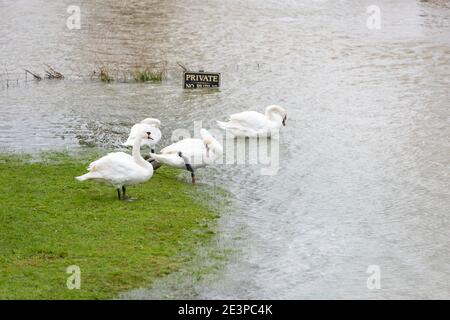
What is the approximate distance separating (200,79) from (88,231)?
12.6 meters

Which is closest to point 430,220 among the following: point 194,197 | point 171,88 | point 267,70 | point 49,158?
point 194,197

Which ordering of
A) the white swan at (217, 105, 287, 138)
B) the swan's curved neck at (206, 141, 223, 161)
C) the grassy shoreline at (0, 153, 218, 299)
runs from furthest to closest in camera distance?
1. the white swan at (217, 105, 287, 138)
2. the swan's curved neck at (206, 141, 223, 161)
3. the grassy shoreline at (0, 153, 218, 299)

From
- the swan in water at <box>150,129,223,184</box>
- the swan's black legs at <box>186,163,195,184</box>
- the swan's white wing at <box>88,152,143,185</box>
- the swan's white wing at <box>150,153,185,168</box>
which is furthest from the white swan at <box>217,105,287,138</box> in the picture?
the swan's white wing at <box>88,152,143,185</box>

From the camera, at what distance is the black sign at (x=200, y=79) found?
85.0 feet

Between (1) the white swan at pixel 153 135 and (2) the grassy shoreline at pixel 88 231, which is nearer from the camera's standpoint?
(2) the grassy shoreline at pixel 88 231

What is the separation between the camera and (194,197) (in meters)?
16.2

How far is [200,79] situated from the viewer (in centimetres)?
2592

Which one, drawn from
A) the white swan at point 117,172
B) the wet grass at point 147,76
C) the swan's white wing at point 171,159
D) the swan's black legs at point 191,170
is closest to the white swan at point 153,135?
the swan's white wing at point 171,159

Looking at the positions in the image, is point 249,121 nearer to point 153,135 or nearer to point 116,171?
point 153,135

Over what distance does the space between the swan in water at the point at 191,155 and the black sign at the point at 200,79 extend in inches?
331

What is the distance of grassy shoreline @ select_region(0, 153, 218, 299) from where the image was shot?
12070 mm

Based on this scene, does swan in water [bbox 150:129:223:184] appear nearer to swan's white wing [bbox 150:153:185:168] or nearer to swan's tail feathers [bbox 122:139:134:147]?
swan's white wing [bbox 150:153:185:168]

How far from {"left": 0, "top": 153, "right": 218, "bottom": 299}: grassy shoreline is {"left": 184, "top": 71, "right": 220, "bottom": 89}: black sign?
8.49m

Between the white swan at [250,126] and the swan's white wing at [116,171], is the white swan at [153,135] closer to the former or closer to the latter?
the white swan at [250,126]
